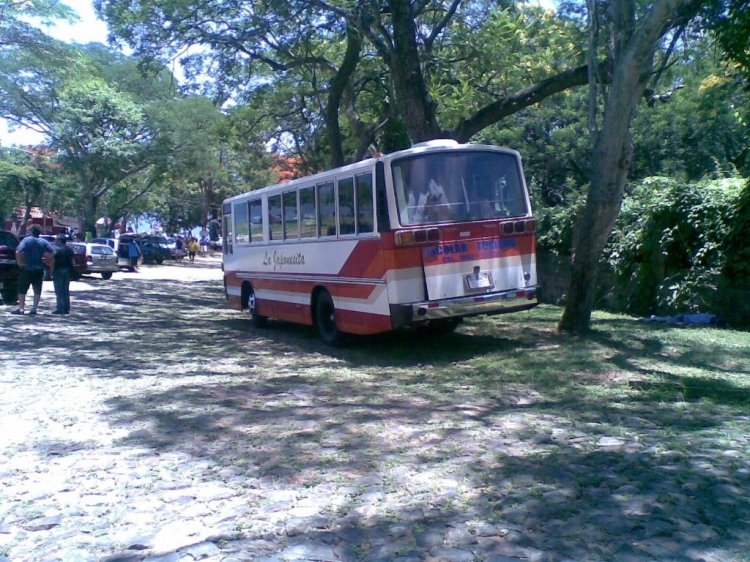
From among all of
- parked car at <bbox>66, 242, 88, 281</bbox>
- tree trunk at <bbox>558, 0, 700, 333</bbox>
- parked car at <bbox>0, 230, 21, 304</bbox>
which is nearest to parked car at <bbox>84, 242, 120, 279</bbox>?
parked car at <bbox>66, 242, 88, 281</bbox>

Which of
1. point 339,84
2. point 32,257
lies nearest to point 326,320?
point 32,257

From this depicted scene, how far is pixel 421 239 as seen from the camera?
10906 mm

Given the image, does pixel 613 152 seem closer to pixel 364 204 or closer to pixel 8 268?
pixel 364 204

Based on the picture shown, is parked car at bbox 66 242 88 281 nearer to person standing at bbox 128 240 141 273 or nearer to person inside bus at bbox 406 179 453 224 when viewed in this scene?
person standing at bbox 128 240 141 273

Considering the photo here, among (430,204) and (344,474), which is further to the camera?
(430,204)

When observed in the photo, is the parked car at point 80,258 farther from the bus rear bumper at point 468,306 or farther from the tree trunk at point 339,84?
the bus rear bumper at point 468,306

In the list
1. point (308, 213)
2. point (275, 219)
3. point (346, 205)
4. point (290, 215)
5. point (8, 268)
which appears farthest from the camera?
point (8, 268)

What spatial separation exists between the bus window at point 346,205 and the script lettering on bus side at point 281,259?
1.79m

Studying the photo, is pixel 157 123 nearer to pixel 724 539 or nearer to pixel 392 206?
pixel 392 206

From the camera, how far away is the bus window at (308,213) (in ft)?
44.0

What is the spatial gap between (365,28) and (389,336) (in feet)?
19.9

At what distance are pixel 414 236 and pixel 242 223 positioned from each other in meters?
7.05

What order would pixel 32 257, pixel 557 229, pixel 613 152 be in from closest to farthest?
1. pixel 613 152
2. pixel 32 257
3. pixel 557 229

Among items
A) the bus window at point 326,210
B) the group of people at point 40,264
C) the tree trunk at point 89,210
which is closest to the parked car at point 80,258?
the tree trunk at point 89,210
